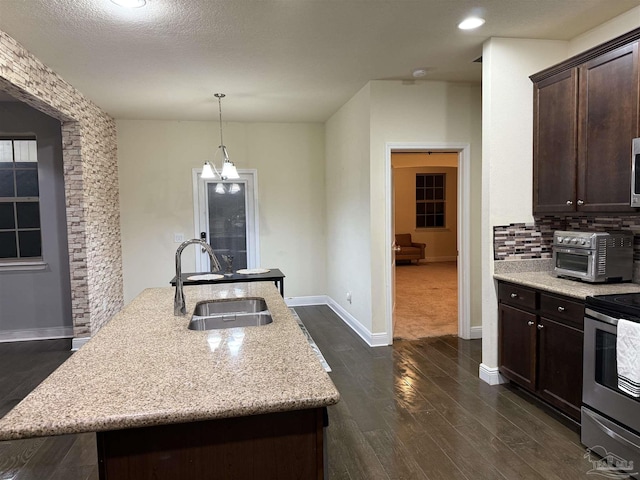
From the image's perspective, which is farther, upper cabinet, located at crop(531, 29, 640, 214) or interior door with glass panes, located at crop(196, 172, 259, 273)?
interior door with glass panes, located at crop(196, 172, 259, 273)

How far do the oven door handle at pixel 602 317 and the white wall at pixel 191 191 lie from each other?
4.18 metres

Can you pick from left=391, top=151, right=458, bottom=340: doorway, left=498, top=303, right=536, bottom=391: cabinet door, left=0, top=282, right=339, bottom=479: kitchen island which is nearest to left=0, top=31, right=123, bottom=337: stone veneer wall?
left=0, top=282, right=339, bottom=479: kitchen island

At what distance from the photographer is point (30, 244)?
188 inches

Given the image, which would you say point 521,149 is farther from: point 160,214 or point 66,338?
point 66,338

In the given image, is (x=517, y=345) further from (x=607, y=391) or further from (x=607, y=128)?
(x=607, y=128)

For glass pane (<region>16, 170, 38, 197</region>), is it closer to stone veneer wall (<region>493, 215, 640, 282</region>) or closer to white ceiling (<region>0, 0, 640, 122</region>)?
white ceiling (<region>0, 0, 640, 122</region>)

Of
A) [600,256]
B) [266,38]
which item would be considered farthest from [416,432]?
[266,38]

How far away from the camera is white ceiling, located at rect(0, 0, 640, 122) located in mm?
2637

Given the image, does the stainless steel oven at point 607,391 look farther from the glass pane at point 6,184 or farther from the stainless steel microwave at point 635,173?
the glass pane at point 6,184

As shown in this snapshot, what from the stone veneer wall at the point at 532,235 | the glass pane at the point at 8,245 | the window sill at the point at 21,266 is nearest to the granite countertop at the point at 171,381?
the stone veneer wall at the point at 532,235

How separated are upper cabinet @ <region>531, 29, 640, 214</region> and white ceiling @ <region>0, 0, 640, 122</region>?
392 millimetres

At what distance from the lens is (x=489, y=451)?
241cm

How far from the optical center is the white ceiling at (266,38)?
104 inches

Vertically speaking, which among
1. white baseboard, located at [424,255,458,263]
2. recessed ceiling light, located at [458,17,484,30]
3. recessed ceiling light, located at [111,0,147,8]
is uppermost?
recessed ceiling light, located at [458,17,484,30]
